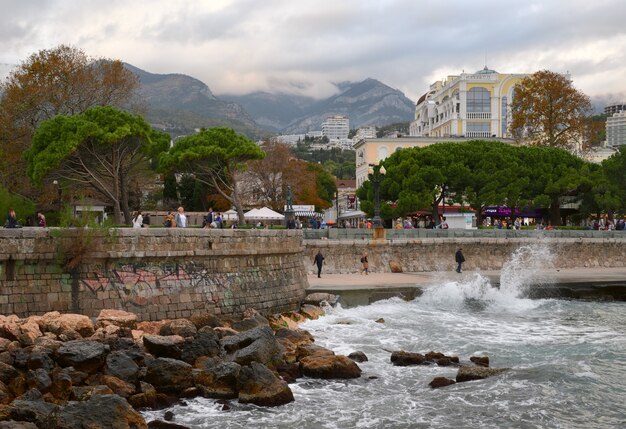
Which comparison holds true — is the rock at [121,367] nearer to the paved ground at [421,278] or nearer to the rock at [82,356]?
the rock at [82,356]

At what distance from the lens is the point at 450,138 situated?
62750mm

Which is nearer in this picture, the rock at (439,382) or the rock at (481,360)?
the rock at (439,382)

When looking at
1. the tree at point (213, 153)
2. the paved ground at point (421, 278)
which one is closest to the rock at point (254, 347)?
the paved ground at point (421, 278)

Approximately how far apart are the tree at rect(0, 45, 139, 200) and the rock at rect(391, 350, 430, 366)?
24.6 metres

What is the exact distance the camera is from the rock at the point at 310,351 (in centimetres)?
1623

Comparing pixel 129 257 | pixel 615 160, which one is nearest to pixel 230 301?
pixel 129 257

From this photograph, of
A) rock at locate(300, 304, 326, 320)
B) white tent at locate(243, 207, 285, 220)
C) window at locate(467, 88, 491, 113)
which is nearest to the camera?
rock at locate(300, 304, 326, 320)

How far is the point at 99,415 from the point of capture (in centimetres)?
1088

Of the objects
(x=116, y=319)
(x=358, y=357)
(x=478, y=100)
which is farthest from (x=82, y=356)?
(x=478, y=100)

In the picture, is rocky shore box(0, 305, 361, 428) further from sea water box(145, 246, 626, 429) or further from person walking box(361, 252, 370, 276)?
person walking box(361, 252, 370, 276)

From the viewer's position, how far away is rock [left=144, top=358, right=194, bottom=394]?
13805 mm

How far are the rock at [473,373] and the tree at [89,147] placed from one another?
1839 cm

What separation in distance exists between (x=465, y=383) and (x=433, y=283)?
48.5ft

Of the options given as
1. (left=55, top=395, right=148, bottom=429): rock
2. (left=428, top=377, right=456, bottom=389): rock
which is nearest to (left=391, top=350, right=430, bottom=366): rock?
(left=428, top=377, right=456, bottom=389): rock
